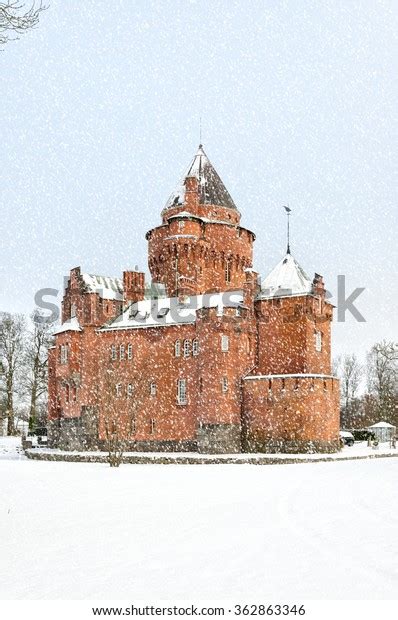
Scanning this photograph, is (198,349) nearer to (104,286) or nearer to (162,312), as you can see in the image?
(162,312)

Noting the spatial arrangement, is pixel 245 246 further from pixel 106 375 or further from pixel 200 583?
pixel 200 583

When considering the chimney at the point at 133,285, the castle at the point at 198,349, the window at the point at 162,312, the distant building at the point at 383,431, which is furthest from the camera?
the distant building at the point at 383,431

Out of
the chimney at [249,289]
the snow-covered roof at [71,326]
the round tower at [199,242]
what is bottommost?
the snow-covered roof at [71,326]

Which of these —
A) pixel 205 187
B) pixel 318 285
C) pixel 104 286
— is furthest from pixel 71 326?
pixel 318 285

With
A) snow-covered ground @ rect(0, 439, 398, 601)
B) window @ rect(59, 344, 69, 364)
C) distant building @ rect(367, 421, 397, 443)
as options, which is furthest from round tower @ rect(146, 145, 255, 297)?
snow-covered ground @ rect(0, 439, 398, 601)

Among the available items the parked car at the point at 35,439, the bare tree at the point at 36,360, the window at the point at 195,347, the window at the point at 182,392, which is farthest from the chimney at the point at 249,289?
the bare tree at the point at 36,360

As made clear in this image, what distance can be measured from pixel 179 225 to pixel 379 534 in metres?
41.7

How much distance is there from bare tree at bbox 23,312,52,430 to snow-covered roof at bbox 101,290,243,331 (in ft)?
37.7

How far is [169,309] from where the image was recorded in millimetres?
50250

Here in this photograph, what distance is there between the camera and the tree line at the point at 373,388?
73.4 meters

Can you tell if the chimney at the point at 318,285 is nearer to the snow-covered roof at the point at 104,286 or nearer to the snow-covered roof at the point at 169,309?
the snow-covered roof at the point at 169,309

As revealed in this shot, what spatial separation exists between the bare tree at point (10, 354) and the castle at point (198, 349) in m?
7.49

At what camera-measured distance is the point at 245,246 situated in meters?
55.4

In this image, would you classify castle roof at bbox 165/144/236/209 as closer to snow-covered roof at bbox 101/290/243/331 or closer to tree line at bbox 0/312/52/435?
snow-covered roof at bbox 101/290/243/331
